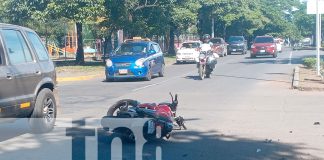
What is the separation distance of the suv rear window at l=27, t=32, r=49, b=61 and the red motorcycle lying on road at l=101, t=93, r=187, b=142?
1.62m

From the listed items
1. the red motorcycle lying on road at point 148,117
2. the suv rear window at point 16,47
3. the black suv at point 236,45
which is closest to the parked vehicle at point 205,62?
the red motorcycle lying on road at point 148,117

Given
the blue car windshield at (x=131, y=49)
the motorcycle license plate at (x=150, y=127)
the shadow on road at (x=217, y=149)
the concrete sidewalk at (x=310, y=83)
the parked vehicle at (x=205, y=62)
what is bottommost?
the shadow on road at (x=217, y=149)

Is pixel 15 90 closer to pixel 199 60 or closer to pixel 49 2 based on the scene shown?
pixel 199 60

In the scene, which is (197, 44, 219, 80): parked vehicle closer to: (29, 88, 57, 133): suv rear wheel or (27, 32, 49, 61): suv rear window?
(27, 32, 49, 61): suv rear window

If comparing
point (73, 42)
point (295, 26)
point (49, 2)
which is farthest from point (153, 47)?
point (295, 26)

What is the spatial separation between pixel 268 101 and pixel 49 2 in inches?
652

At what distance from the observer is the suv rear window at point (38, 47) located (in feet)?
31.4

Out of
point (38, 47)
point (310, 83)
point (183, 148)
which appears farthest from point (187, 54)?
point (183, 148)

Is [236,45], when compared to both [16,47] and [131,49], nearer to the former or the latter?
[131,49]

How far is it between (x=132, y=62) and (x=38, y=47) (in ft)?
34.8

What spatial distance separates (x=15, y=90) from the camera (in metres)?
8.40

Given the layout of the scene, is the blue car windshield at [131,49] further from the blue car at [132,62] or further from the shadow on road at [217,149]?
the shadow on road at [217,149]

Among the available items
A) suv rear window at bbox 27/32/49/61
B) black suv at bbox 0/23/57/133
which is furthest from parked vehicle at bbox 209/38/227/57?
black suv at bbox 0/23/57/133

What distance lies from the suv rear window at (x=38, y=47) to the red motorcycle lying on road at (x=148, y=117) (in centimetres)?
162
